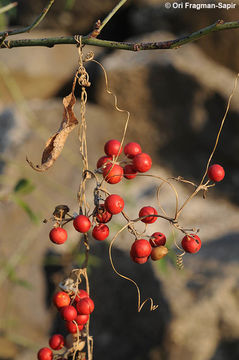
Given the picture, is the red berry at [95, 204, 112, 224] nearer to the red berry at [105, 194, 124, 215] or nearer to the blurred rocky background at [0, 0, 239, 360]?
the red berry at [105, 194, 124, 215]

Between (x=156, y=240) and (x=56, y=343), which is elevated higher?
(x=156, y=240)

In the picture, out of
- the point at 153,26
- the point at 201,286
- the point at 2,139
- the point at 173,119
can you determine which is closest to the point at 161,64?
Answer: the point at 173,119

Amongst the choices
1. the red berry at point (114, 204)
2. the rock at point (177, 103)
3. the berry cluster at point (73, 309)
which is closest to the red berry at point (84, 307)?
the berry cluster at point (73, 309)

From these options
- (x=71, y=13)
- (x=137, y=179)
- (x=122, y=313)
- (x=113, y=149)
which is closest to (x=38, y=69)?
(x=71, y=13)

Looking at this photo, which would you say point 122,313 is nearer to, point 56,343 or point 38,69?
point 56,343

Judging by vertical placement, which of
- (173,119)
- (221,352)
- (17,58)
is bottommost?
(221,352)

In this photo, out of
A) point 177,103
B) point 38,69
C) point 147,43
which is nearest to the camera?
point 147,43

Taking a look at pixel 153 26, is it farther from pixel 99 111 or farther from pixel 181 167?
pixel 181 167
